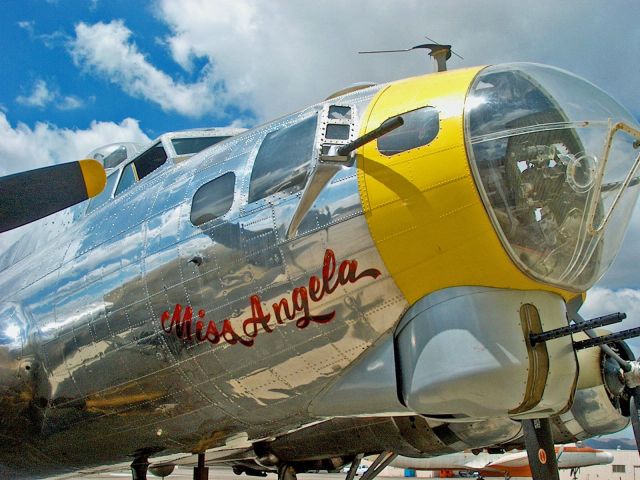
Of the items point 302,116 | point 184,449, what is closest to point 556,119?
point 302,116

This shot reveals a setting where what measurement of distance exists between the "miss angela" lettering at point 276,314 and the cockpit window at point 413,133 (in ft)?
3.10

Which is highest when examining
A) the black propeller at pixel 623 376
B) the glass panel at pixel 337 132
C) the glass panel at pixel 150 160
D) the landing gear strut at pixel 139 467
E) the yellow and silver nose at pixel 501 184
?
the glass panel at pixel 150 160

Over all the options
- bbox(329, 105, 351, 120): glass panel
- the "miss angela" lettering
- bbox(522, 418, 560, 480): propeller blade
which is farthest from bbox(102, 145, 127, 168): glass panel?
bbox(522, 418, 560, 480): propeller blade

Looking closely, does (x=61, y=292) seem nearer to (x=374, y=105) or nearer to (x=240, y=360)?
(x=240, y=360)

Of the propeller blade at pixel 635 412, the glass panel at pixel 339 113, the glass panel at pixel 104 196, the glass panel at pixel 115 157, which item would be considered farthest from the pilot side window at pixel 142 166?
Result: the propeller blade at pixel 635 412

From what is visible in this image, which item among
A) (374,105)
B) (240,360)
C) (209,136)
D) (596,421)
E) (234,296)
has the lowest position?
(596,421)

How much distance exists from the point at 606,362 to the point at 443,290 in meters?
6.17

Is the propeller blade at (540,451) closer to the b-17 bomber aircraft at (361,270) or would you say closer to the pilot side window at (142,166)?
the b-17 bomber aircraft at (361,270)

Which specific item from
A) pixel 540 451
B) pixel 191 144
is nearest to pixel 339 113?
pixel 191 144

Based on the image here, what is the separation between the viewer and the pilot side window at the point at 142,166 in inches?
330

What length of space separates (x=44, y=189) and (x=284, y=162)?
255 centimetres

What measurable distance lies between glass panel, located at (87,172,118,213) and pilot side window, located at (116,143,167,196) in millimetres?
153

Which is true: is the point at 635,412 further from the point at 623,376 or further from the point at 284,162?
the point at 284,162

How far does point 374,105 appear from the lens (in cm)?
611
